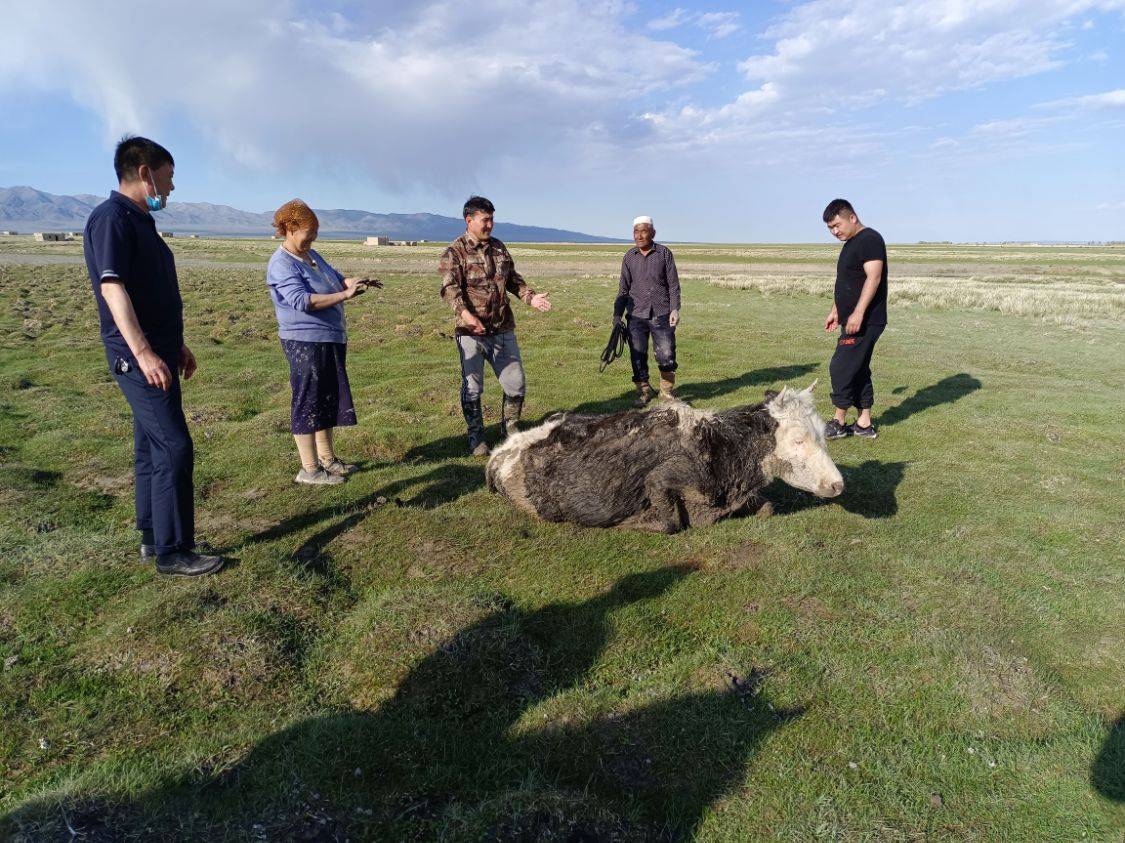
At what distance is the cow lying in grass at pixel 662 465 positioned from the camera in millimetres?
5910

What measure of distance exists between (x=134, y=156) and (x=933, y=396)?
12.7 metres

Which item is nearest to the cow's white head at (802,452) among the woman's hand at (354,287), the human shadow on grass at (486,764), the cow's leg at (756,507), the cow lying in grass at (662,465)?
the cow lying in grass at (662,465)

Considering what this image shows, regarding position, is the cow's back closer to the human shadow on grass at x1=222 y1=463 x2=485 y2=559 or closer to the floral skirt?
the human shadow on grass at x1=222 y1=463 x2=485 y2=559

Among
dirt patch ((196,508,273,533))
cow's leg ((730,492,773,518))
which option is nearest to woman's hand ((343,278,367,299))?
→ dirt patch ((196,508,273,533))

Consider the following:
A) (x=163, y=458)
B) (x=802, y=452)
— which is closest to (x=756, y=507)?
(x=802, y=452)

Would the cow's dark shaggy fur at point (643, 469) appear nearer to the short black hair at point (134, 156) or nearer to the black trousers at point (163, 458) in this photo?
the black trousers at point (163, 458)

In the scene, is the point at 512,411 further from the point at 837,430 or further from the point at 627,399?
the point at 837,430

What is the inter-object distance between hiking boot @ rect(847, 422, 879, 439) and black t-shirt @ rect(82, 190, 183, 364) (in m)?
8.76

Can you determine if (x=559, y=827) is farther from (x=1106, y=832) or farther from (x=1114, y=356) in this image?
(x=1114, y=356)

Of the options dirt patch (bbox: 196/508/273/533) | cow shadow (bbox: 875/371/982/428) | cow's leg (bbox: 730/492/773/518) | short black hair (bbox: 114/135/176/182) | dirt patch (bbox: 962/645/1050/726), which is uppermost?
short black hair (bbox: 114/135/176/182)

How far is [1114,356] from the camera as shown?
15.9m

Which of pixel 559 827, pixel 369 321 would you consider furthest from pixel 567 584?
pixel 369 321

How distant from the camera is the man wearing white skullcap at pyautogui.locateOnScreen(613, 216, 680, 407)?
1008cm

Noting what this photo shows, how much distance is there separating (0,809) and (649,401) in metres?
9.52
